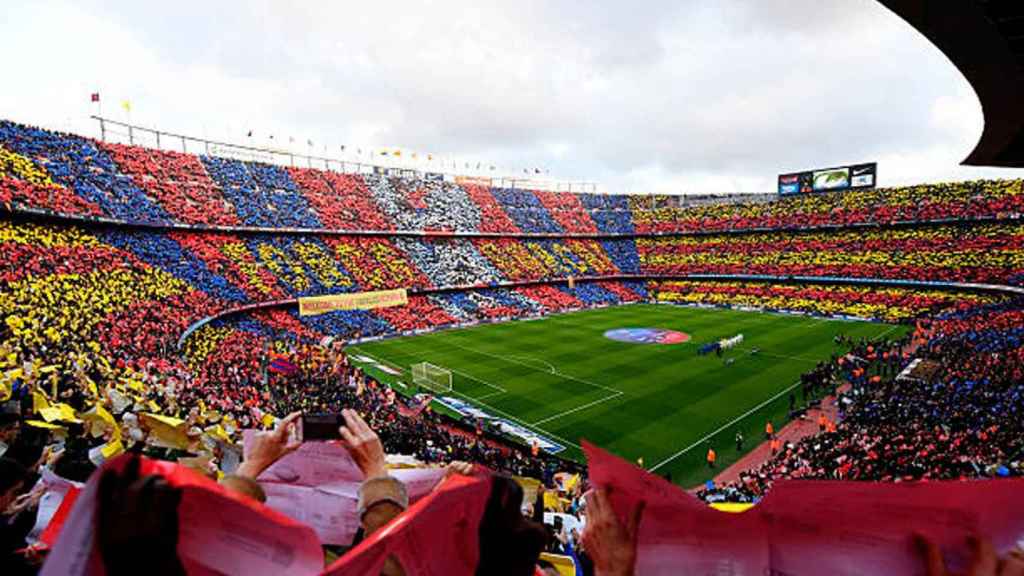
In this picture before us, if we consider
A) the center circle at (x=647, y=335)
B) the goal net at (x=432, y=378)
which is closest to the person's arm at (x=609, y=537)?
the goal net at (x=432, y=378)

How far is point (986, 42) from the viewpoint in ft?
15.1

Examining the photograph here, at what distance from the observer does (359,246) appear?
160 feet

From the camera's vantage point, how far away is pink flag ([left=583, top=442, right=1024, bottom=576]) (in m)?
1.62

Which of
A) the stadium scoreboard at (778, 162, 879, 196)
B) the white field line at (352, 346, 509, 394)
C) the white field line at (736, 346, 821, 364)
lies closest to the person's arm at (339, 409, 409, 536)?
the white field line at (352, 346, 509, 394)

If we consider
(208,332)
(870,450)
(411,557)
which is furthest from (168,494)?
(208,332)

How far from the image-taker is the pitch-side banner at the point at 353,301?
38.4 meters

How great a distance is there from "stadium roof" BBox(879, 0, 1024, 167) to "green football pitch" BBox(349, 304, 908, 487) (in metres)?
13.3

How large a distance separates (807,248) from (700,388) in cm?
3735

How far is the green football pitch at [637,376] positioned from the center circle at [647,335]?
915 millimetres

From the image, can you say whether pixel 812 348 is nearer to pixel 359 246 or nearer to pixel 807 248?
pixel 807 248

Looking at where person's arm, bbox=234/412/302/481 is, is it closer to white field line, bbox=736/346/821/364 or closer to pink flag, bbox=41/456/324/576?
pink flag, bbox=41/456/324/576

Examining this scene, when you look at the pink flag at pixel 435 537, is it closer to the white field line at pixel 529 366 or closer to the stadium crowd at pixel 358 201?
the white field line at pixel 529 366

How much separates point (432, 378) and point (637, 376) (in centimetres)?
1037

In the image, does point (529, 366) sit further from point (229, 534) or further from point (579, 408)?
point (229, 534)
